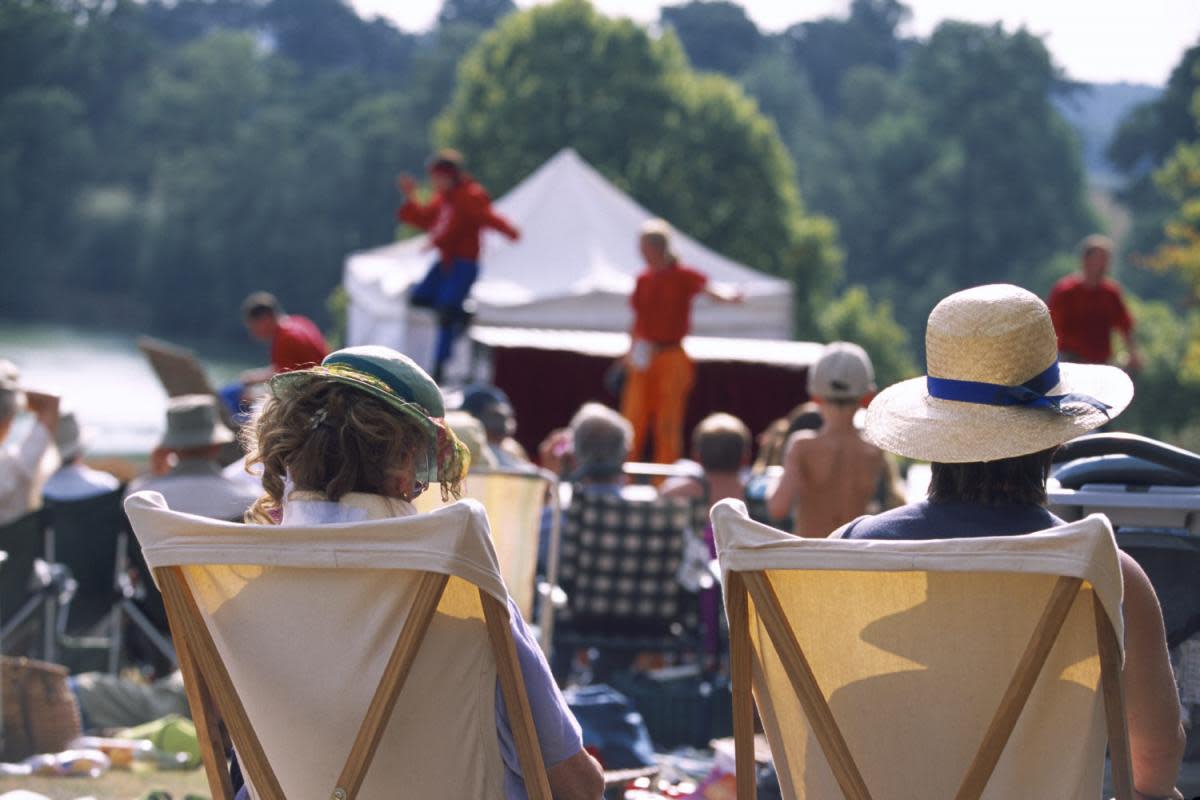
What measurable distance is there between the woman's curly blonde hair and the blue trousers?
338 inches

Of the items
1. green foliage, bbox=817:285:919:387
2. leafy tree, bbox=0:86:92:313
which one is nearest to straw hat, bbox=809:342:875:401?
green foliage, bbox=817:285:919:387

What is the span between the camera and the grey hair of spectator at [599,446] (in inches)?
244

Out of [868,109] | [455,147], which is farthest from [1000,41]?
[455,147]

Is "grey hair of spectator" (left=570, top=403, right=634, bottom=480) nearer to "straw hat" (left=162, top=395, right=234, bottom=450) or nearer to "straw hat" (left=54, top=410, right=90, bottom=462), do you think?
"straw hat" (left=162, top=395, right=234, bottom=450)

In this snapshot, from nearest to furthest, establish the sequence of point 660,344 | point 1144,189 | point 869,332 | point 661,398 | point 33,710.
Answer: point 33,710 → point 660,344 → point 661,398 → point 869,332 → point 1144,189

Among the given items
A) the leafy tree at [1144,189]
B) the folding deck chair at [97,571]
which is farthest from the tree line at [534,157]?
the folding deck chair at [97,571]

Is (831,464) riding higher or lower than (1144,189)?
higher

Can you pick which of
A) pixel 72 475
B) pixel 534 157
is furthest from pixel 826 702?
pixel 534 157

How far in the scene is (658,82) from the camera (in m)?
44.8

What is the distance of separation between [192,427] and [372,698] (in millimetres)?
4185

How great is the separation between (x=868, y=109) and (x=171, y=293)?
5585 centimetres

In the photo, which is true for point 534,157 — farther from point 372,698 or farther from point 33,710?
point 372,698

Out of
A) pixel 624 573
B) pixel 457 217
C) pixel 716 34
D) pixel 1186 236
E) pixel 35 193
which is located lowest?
pixel 35 193

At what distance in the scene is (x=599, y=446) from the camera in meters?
6.23
